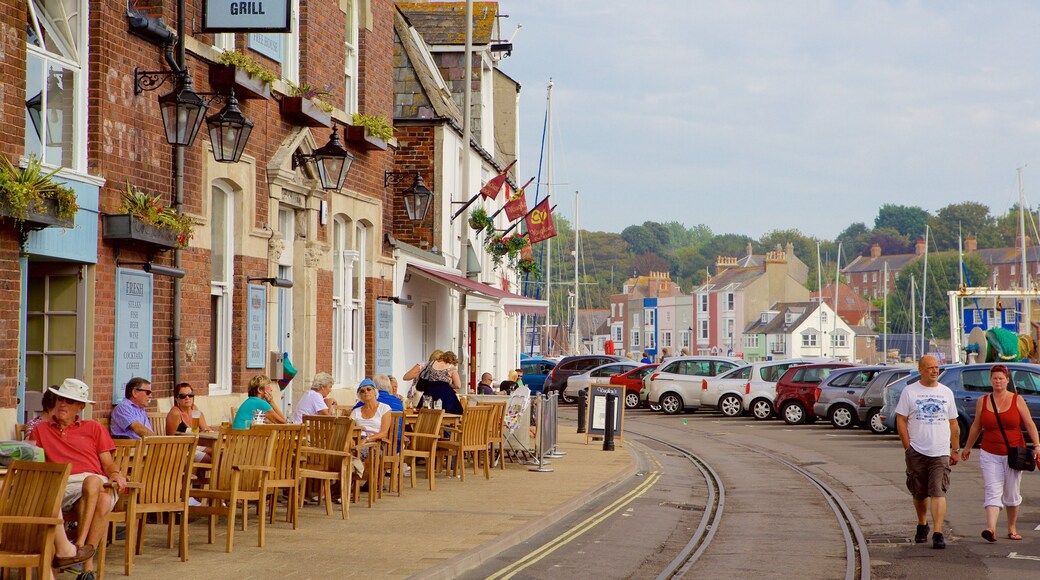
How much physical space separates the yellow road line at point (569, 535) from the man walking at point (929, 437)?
3.10 meters

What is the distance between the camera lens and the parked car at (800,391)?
33.2m

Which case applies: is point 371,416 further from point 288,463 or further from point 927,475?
point 927,475

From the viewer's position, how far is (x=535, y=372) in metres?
49.5

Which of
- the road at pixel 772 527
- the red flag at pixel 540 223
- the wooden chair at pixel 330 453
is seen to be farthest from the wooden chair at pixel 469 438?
the red flag at pixel 540 223

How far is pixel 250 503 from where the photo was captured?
13.7m

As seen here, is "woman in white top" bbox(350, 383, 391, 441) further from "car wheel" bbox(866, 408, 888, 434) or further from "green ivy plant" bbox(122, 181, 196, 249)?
"car wheel" bbox(866, 408, 888, 434)

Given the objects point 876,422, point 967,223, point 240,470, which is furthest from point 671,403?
point 967,223

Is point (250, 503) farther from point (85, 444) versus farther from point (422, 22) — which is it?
point (422, 22)

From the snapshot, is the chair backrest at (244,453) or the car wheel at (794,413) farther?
the car wheel at (794,413)

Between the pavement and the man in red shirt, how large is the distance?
74 cm

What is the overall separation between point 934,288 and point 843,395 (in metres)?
120

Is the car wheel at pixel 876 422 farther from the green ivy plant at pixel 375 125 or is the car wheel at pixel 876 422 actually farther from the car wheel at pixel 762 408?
the green ivy plant at pixel 375 125

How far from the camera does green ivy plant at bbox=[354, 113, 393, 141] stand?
2199cm

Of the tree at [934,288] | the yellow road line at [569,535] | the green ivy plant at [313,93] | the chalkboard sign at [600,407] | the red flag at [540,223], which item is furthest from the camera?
the tree at [934,288]
